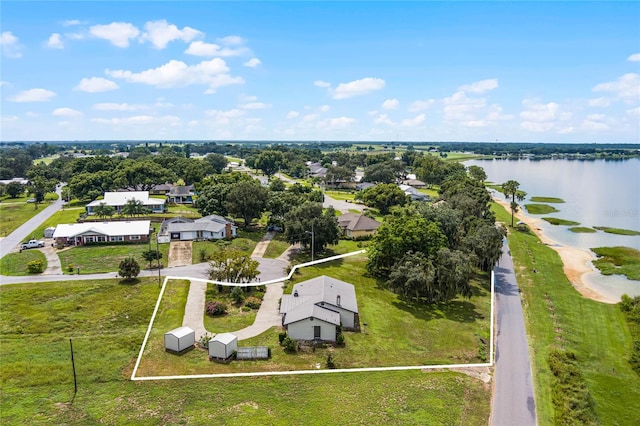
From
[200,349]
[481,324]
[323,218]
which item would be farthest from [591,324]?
[200,349]

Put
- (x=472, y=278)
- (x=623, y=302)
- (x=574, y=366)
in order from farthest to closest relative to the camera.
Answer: (x=472, y=278)
(x=623, y=302)
(x=574, y=366)

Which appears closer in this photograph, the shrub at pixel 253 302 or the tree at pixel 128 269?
the shrub at pixel 253 302

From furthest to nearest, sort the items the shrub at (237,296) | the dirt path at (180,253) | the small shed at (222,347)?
the dirt path at (180,253)
the shrub at (237,296)
the small shed at (222,347)

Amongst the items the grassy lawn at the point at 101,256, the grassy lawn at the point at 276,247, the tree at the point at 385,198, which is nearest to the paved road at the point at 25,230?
the grassy lawn at the point at 101,256

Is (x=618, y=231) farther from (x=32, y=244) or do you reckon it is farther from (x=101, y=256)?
(x=32, y=244)

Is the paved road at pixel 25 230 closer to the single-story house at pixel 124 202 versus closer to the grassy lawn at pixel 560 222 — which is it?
the single-story house at pixel 124 202

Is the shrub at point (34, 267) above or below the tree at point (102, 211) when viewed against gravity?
below

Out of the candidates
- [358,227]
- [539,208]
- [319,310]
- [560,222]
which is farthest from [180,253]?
[539,208]

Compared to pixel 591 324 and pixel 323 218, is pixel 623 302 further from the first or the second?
pixel 323 218
